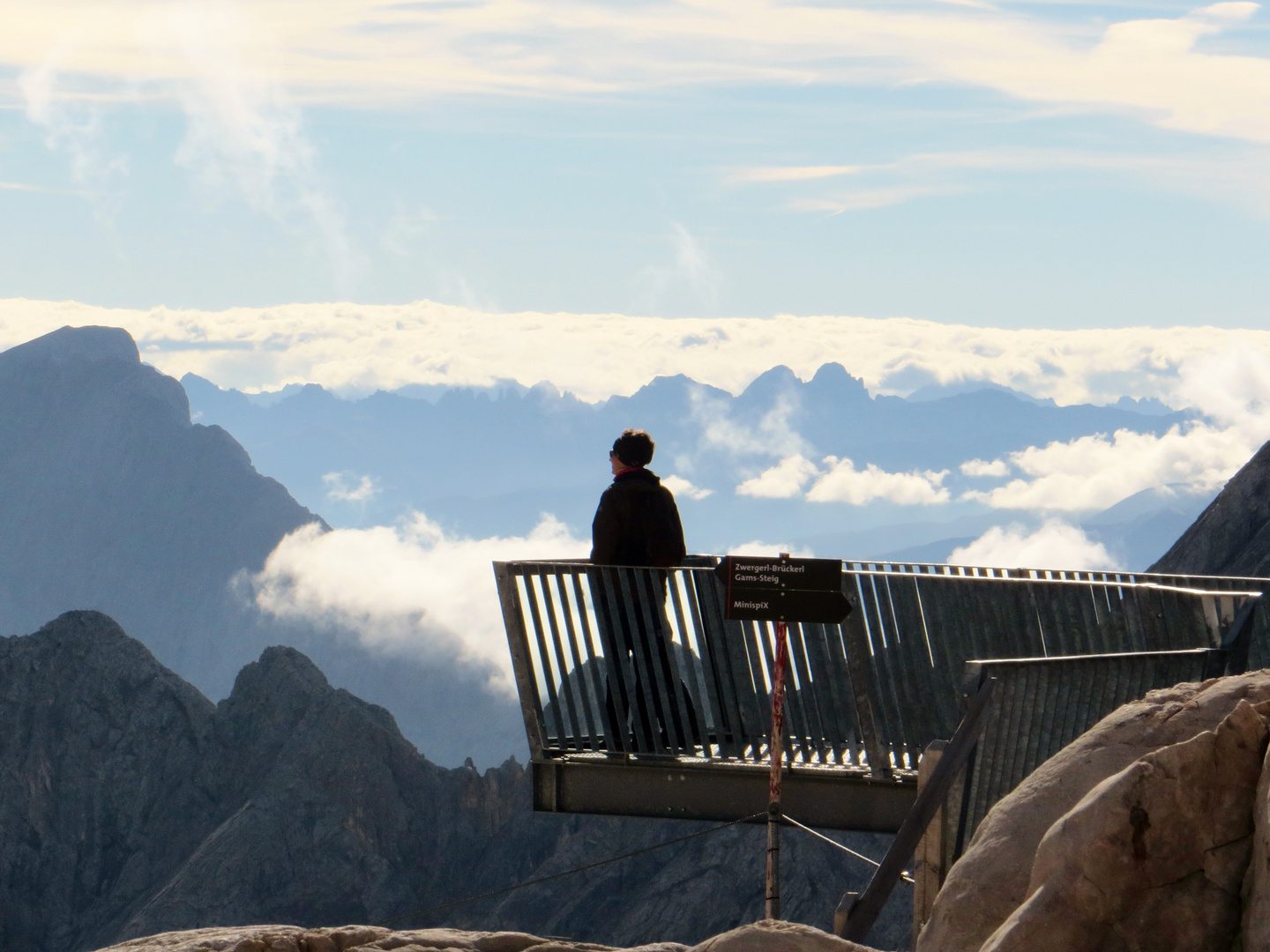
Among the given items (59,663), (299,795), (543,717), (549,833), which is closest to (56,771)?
(59,663)

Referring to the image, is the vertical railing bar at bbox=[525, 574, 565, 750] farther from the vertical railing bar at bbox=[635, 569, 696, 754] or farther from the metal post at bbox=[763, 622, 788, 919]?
the metal post at bbox=[763, 622, 788, 919]

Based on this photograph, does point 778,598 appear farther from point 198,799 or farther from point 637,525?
point 198,799

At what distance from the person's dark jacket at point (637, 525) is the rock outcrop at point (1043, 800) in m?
5.40

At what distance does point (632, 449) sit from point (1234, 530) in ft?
133

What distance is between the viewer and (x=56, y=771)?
12244 cm

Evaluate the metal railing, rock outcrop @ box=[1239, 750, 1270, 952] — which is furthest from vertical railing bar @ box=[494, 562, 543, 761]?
rock outcrop @ box=[1239, 750, 1270, 952]

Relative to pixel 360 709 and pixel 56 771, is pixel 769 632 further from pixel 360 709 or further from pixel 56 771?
pixel 56 771

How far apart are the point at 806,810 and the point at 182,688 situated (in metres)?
127

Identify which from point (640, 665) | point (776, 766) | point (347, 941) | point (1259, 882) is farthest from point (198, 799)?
point (1259, 882)

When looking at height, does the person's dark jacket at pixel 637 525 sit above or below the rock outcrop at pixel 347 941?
above

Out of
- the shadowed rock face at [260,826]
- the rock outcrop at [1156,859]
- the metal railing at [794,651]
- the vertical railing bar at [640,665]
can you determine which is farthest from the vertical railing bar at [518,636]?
the shadowed rock face at [260,826]

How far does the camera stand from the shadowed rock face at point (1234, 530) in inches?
1770

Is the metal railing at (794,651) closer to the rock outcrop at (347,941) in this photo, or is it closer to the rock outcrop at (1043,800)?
the rock outcrop at (347,941)

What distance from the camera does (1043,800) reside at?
18.9 feet
